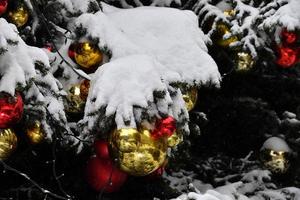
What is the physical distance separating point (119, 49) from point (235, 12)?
58.3 inches

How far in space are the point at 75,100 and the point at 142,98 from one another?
84cm

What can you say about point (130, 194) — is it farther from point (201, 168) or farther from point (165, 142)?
point (201, 168)

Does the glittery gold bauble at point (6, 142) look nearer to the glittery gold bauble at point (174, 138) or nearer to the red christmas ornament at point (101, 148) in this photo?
the red christmas ornament at point (101, 148)

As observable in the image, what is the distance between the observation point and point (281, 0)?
3.17m

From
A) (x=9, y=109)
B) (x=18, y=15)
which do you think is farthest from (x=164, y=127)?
(x=18, y=15)

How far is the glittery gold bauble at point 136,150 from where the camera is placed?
188 cm

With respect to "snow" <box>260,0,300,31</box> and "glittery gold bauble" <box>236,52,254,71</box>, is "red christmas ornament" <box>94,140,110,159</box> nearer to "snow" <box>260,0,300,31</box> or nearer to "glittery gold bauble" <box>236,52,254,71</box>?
"snow" <box>260,0,300,31</box>

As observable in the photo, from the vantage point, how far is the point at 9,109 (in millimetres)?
1738

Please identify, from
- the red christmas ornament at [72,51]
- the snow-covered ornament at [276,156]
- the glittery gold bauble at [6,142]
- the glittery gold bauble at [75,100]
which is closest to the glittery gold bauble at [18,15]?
the red christmas ornament at [72,51]

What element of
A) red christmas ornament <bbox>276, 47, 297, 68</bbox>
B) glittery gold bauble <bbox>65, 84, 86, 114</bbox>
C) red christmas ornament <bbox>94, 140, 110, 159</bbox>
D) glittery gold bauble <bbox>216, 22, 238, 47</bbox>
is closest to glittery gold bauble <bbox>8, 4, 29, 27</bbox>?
glittery gold bauble <bbox>65, 84, 86, 114</bbox>

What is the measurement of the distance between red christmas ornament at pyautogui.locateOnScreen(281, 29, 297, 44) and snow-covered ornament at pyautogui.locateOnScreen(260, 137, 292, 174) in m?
1.18

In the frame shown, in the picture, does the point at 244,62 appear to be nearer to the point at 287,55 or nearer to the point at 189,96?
the point at 287,55

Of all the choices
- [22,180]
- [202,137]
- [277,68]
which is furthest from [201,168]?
[22,180]

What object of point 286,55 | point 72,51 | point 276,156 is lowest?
point 276,156
